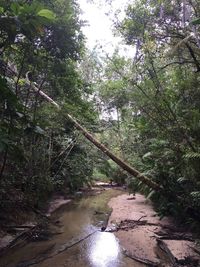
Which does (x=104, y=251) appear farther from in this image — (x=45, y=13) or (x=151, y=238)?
(x=45, y=13)

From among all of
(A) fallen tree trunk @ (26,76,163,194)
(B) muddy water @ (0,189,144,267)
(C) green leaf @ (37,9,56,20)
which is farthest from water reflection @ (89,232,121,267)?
(C) green leaf @ (37,9,56,20)

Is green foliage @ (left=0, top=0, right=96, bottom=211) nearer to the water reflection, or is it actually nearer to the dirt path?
the water reflection

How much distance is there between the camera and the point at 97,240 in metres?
6.84

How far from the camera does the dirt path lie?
5566mm

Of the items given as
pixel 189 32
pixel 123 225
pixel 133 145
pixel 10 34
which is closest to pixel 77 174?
pixel 133 145

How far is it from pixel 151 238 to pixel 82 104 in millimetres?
7227

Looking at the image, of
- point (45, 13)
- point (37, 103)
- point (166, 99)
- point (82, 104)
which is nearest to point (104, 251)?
point (166, 99)

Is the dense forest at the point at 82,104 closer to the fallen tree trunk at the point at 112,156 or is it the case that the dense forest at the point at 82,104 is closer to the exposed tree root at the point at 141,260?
the fallen tree trunk at the point at 112,156

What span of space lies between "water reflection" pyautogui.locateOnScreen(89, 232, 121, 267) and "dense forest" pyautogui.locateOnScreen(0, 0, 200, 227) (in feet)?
5.54

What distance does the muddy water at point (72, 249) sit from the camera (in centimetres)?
547

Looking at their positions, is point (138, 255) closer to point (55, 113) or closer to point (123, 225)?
point (123, 225)

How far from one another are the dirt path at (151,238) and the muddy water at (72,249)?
287mm

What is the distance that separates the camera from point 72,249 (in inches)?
243

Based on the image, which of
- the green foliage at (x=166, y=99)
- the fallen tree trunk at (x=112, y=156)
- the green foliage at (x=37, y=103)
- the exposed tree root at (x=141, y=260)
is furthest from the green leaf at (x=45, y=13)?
the exposed tree root at (x=141, y=260)
